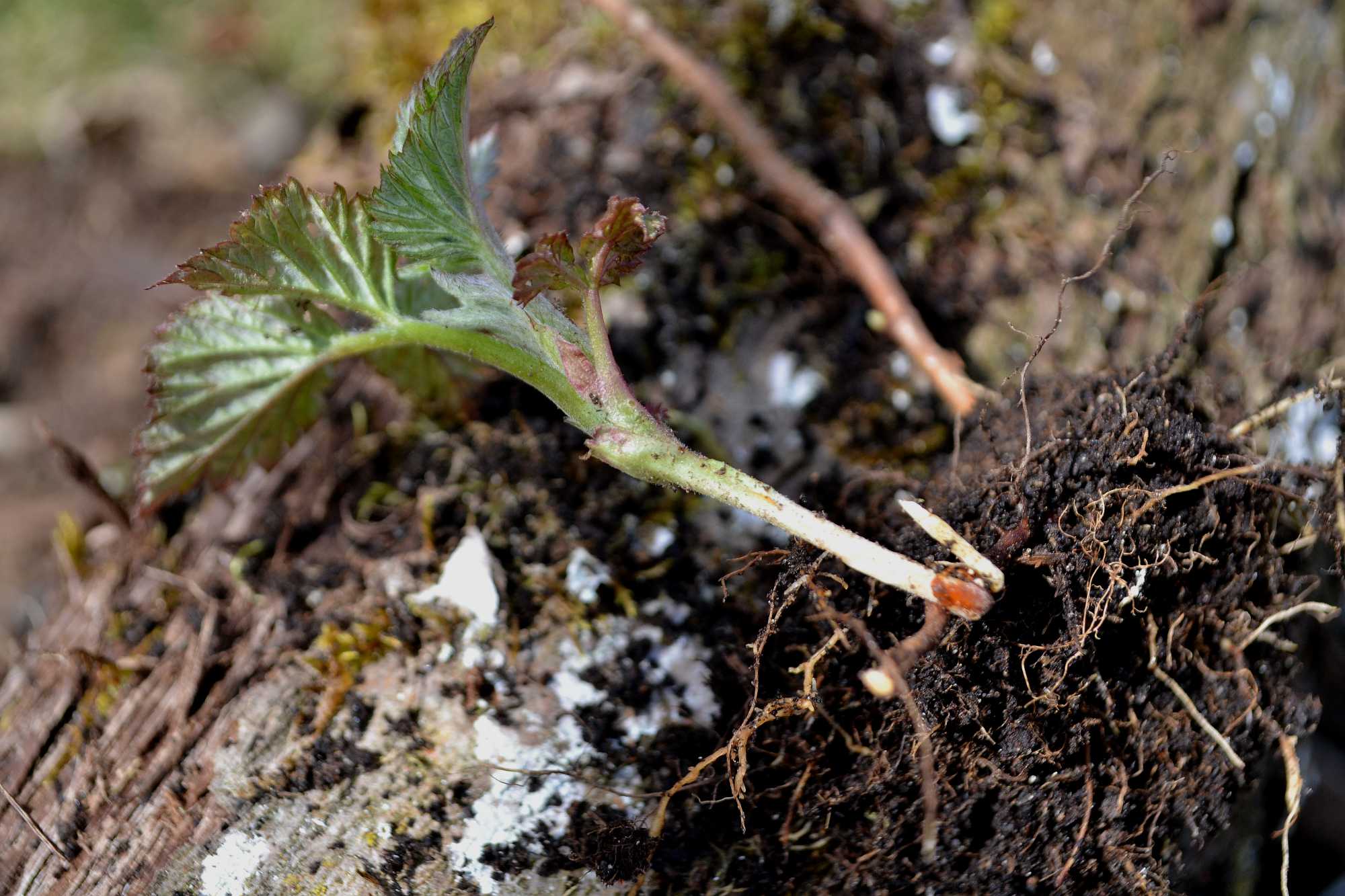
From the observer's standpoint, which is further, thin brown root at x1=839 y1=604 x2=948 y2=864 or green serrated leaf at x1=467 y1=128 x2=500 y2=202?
green serrated leaf at x1=467 y1=128 x2=500 y2=202

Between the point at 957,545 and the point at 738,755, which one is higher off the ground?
the point at 957,545

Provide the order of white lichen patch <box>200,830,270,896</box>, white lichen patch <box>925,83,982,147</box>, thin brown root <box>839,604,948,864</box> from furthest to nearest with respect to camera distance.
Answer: white lichen patch <box>925,83,982,147</box> → white lichen patch <box>200,830,270,896</box> → thin brown root <box>839,604,948,864</box>

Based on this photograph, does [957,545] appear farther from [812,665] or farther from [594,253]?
[594,253]

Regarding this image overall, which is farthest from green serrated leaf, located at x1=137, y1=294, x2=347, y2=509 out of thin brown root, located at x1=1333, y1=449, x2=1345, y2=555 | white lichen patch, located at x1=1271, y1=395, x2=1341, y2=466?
white lichen patch, located at x1=1271, y1=395, x2=1341, y2=466

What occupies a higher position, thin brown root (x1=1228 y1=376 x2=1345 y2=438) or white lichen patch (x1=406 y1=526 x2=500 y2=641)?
thin brown root (x1=1228 y1=376 x2=1345 y2=438)

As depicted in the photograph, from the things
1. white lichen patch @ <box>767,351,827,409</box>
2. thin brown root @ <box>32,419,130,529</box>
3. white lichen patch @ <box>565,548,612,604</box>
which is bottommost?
thin brown root @ <box>32,419,130,529</box>

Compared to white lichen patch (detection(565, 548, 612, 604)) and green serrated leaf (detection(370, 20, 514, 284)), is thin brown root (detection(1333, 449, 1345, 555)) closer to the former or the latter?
white lichen patch (detection(565, 548, 612, 604))

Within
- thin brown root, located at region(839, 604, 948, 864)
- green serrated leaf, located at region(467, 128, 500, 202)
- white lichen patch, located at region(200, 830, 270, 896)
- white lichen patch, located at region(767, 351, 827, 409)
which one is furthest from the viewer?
white lichen patch, located at region(767, 351, 827, 409)

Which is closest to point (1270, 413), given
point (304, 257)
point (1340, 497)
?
point (1340, 497)
